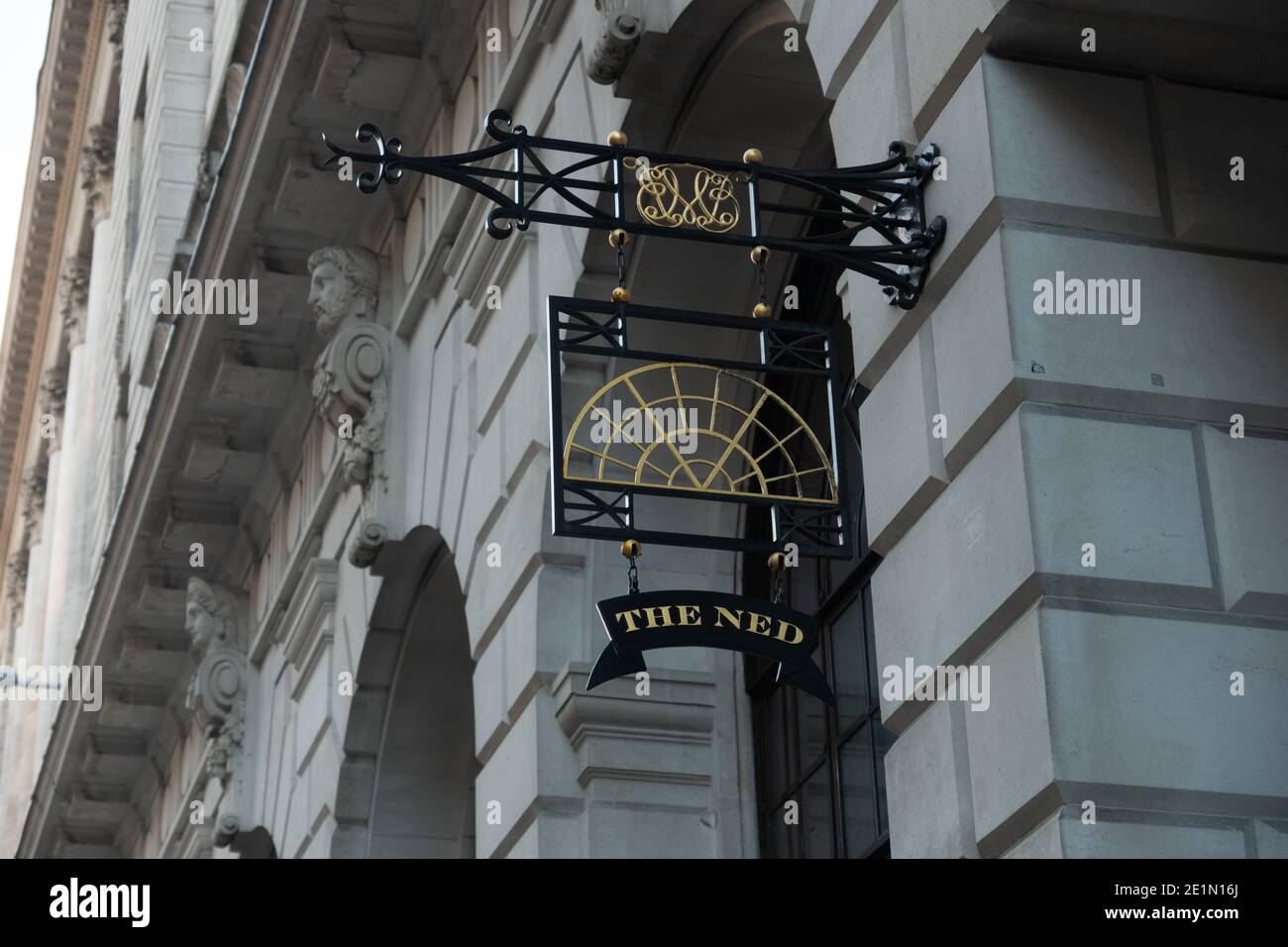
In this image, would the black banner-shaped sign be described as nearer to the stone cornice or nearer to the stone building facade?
the stone building facade

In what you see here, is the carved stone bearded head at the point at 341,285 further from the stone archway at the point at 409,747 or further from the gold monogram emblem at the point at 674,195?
the gold monogram emblem at the point at 674,195

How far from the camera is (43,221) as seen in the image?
134 ft

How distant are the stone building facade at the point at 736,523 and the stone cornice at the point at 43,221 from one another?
15.6 meters

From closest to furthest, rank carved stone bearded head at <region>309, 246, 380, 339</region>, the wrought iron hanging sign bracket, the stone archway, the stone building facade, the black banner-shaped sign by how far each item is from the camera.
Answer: the stone building facade < the black banner-shaped sign < the wrought iron hanging sign bracket < the stone archway < carved stone bearded head at <region>309, 246, 380, 339</region>

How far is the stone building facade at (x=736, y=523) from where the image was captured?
21.1 feet

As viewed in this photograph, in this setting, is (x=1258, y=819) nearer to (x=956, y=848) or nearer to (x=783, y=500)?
(x=956, y=848)

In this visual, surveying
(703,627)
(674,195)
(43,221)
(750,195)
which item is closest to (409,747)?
(674,195)

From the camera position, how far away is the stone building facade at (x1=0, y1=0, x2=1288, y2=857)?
6.43 meters

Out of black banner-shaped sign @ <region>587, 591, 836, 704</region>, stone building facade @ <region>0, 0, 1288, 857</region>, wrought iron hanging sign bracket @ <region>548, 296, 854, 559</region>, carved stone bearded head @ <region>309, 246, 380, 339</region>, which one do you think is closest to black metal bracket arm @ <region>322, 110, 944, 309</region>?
stone building facade @ <region>0, 0, 1288, 857</region>

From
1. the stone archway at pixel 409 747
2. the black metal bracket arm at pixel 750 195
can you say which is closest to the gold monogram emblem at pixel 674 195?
the black metal bracket arm at pixel 750 195

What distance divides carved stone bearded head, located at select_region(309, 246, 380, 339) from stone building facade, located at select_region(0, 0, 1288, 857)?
4 centimetres

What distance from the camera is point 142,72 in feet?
95.7

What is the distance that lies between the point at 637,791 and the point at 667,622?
143 inches

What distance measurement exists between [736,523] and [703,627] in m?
4.15
